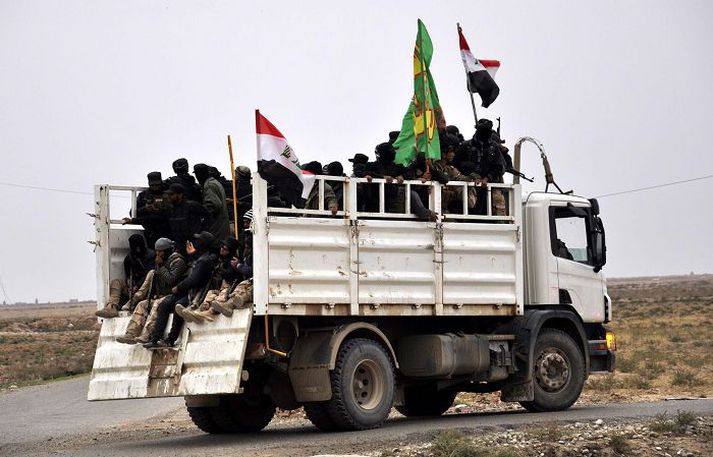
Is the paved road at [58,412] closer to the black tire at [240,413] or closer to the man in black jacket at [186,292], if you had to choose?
the black tire at [240,413]

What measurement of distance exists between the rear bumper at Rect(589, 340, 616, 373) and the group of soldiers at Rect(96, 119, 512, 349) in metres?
2.66

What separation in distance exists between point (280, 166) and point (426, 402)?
524 centimetres

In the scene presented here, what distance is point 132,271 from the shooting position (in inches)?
601

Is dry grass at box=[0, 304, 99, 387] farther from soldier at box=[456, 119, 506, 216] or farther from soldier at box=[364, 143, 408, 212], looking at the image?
soldier at box=[364, 143, 408, 212]

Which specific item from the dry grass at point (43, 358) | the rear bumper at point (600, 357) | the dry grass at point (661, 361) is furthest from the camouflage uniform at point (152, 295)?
the dry grass at point (43, 358)

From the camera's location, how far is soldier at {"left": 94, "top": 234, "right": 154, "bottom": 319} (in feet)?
49.6

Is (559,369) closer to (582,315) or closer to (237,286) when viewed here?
(582,315)

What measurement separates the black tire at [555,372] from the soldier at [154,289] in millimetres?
4955

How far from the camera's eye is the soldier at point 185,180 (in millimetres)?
15258

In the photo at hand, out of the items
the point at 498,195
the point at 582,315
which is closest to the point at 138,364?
the point at 498,195

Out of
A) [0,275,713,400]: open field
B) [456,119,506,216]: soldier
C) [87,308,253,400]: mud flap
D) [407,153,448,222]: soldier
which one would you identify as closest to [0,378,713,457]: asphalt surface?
[87,308,253,400]: mud flap

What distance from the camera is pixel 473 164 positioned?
16406 mm

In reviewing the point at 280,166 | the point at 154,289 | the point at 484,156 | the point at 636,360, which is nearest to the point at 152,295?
the point at 154,289

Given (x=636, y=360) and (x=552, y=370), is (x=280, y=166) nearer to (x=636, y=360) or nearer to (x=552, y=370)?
(x=552, y=370)
